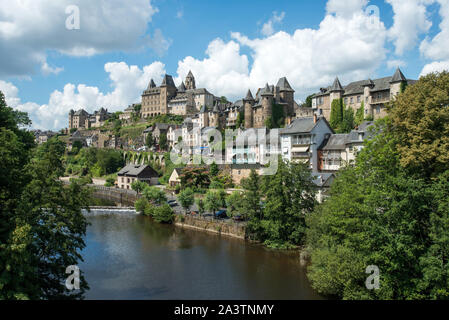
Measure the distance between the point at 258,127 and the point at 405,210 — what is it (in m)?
53.8

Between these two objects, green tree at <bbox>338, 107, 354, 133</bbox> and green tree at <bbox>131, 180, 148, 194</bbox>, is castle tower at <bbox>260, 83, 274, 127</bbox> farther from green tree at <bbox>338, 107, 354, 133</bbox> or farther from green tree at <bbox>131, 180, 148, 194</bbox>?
green tree at <bbox>131, 180, 148, 194</bbox>

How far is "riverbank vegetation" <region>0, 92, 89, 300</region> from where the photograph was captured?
11.4m

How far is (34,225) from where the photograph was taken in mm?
13586

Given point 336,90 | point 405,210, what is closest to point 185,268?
point 405,210

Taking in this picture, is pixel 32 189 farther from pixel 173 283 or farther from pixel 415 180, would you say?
pixel 415 180

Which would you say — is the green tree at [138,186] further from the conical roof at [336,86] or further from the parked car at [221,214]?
the conical roof at [336,86]

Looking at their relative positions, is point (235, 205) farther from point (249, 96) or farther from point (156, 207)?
point (249, 96)

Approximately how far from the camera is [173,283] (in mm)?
22422

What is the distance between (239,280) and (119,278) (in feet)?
28.2

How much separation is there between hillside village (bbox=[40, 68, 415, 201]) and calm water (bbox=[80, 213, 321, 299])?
1044cm

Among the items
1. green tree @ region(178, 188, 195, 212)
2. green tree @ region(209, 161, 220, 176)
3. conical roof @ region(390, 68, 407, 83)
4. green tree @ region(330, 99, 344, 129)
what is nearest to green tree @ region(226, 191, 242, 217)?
green tree @ region(178, 188, 195, 212)
